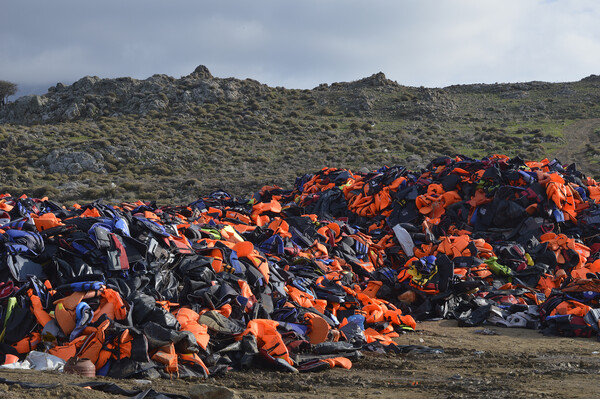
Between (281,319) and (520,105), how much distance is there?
40.8 meters

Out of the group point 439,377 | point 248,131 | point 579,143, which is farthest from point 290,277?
point 579,143

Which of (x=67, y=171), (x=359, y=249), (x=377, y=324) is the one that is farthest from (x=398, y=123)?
(x=377, y=324)

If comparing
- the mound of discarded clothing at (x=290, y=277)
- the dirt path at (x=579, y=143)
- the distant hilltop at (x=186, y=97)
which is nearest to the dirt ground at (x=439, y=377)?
the mound of discarded clothing at (x=290, y=277)

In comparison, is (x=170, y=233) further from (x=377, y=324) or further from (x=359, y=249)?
(x=359, y=249)

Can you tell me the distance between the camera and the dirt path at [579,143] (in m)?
24.3

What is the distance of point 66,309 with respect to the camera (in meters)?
5.05

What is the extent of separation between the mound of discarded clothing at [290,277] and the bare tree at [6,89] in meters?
47.6

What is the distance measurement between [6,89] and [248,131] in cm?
3016

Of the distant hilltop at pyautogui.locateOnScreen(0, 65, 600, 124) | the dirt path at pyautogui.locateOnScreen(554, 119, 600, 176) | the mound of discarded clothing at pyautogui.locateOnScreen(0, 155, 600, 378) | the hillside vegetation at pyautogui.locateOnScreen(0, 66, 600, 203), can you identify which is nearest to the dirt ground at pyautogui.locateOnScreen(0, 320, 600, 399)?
the mound of discarded clothing at pyautogui.locateOnScreen(0, 155, 600, 378)

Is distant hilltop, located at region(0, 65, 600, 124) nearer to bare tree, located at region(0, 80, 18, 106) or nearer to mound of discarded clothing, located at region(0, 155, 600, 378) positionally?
bare tree, located at region(0, 80, 18, 106)

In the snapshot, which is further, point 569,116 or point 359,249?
point 569,116

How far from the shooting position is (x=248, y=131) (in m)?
34.5

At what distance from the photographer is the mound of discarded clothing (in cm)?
496

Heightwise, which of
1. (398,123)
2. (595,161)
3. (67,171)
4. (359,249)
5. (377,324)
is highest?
(398,123)
